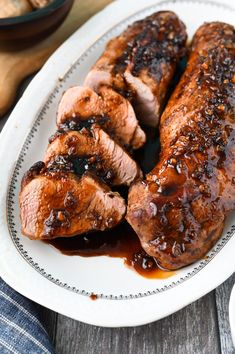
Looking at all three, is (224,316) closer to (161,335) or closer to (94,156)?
(161,335)

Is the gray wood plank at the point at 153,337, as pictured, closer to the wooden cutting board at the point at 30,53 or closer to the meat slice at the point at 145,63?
the meat slice at the point at 145,63

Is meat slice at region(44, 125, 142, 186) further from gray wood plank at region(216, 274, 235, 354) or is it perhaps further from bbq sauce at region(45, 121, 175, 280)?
gray wood plank at region(216, 274, 235, 354)

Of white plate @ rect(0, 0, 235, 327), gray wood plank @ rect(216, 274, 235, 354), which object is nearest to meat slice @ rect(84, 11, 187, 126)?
white plate @ rect(0, 0, 235, 327)

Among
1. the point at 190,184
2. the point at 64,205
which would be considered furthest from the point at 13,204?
the point at 190,184

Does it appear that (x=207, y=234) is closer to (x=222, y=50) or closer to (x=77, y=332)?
(x=77, y=332)

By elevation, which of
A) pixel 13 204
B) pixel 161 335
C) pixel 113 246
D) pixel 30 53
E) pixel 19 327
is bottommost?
pixel 161 335

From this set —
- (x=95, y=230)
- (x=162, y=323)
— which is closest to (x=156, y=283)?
(x=162, y=323)

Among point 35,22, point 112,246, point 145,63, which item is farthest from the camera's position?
point 35,22
